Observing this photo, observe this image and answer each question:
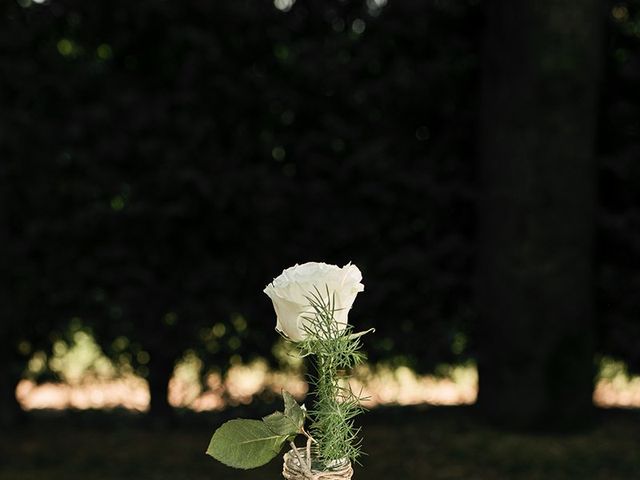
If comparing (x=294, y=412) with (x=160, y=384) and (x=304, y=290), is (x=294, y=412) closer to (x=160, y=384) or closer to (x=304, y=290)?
(x=304, y=290)

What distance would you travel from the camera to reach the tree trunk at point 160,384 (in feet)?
17.9

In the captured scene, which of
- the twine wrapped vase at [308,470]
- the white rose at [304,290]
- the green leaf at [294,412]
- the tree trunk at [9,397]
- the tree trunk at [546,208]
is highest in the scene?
the tree trunk at [546,208]

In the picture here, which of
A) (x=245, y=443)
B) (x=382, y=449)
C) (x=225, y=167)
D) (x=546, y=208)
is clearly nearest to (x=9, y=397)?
(x=225, y=167)

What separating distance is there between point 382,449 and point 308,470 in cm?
381

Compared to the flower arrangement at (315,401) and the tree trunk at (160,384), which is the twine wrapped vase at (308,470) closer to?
the flower arrangement at (315,401)

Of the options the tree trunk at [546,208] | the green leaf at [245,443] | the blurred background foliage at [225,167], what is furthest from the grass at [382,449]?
the green leaf at [245,443]

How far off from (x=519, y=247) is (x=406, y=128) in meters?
1.01

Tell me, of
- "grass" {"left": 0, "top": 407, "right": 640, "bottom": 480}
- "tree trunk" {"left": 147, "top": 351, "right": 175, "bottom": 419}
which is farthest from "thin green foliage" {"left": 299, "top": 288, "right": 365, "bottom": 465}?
"tree trunk" {"left": 147, "top": 351, "right": 175, "bottom": 419}

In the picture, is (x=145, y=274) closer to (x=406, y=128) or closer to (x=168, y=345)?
(x=168, y=345)

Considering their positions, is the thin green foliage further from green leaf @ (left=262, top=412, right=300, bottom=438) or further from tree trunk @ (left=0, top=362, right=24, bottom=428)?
tree trunk @ (left=0, top=362, right=24, bottom=428)

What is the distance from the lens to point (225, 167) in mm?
5207

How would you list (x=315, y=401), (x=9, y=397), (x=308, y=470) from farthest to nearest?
(x=9, y=397) < (x=315, y=401) < (x=308, y=470)

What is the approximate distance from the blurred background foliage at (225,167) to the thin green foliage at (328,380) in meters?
3.67

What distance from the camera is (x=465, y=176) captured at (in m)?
5.60
